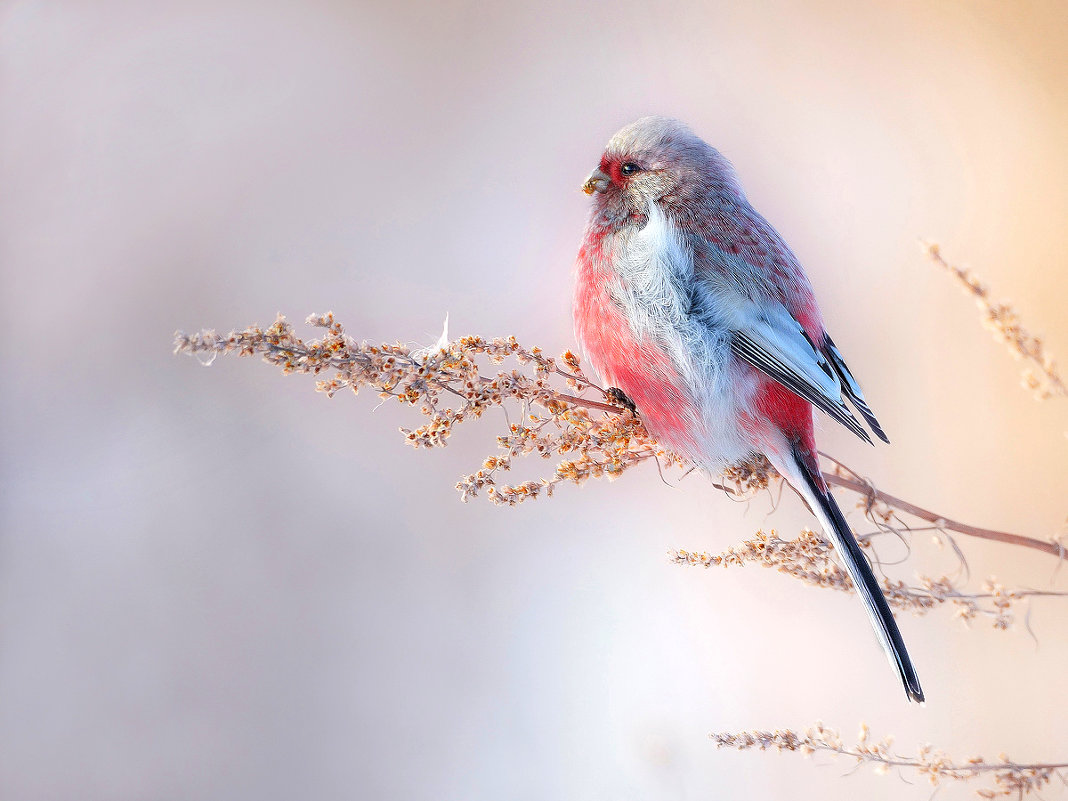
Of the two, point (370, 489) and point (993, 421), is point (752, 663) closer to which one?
point (993, 421)

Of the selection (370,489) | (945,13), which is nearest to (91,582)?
(370,489)

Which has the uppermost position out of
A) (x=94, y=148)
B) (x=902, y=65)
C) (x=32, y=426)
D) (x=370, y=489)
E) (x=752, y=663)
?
(x=94, y=148)

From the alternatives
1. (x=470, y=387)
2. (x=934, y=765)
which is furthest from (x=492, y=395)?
(x=934, y=765)

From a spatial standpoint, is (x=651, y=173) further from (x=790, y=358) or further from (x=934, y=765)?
(x=934, y=765)

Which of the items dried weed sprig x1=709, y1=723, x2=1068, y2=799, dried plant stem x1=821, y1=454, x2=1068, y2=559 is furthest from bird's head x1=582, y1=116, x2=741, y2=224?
dried weed sprig x1=709, y1=723, x2=1068, y2=799

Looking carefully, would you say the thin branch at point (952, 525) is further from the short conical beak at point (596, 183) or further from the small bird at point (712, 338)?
the short conical beak at point (596, 183)

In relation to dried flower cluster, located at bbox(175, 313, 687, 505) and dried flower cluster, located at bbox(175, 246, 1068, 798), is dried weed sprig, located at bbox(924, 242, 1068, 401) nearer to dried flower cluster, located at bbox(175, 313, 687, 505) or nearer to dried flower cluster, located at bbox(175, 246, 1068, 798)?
dried flower cluster, located at bbox(175, 246, 1068, 798)
